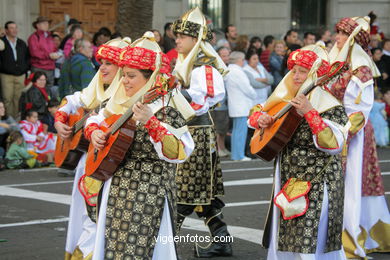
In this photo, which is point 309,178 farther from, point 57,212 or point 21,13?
point 21,13

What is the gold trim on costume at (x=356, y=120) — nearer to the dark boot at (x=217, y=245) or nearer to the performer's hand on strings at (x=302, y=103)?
the dark boot at (x=217, y=245)

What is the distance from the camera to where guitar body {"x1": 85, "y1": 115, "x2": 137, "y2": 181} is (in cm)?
575

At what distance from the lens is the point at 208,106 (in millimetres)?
8203

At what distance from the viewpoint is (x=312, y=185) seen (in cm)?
657

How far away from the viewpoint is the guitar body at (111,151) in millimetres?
5746

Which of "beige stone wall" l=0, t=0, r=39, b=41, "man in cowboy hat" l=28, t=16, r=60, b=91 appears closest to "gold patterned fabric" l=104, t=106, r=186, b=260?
"man in cowboy hat" l=28, t=16, r=60, b=91

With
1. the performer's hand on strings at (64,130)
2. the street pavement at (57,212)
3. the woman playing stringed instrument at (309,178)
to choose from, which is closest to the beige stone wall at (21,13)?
the street pavement at (57,212)

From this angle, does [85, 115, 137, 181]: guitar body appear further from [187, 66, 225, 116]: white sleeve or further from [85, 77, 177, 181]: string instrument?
[187, 66, 225, 116]: white sleeve

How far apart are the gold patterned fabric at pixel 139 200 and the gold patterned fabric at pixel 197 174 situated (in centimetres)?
225

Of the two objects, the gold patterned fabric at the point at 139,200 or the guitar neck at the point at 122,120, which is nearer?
the guitar neck at the point at 122,120

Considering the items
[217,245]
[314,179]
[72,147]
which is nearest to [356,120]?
[314,179]

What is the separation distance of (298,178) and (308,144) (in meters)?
0.28

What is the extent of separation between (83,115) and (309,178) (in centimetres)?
206

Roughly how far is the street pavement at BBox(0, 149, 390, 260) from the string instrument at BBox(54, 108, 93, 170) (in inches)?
42.2
